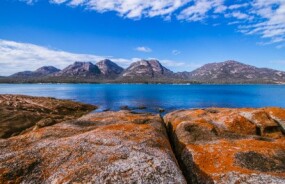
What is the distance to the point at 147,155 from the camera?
19.3 metres

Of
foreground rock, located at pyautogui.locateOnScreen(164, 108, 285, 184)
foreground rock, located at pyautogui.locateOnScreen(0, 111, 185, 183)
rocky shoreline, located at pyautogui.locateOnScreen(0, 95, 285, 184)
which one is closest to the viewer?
foreground rock, located at pyautogui.locateOnScreen(0, 111, 185, 183)

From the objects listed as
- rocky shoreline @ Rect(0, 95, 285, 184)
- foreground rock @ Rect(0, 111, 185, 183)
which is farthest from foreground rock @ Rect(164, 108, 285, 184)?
foreground rock @ Rect(0, 111, 185, 183)

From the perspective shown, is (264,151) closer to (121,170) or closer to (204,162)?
(204,162)

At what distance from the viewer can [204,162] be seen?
21.3 meters

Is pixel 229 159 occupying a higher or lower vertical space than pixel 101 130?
lower

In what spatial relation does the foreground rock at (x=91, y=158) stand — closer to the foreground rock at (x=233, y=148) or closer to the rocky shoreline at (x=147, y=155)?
the rocky shoreline at (x=147, y=155)

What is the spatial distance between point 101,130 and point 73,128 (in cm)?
540

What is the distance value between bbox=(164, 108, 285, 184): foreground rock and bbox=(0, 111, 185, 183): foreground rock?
3.56 metres

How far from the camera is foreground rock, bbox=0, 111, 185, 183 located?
16203 mm

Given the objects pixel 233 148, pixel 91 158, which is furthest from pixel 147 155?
pixel 233 148

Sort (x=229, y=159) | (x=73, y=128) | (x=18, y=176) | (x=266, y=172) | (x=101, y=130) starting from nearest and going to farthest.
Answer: (x=18, y=176) < (x=266, y=172) < (x=229, y=159) < (x=101, y=130) < (x=73, y=128)

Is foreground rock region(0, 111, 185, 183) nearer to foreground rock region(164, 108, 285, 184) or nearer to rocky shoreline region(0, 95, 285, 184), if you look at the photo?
rocky shoreline region(0, 95, 285, 184)

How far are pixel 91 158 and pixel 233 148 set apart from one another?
53.3ft

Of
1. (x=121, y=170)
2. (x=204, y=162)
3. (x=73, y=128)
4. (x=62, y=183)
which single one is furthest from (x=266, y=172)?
(x=73, y=128)
